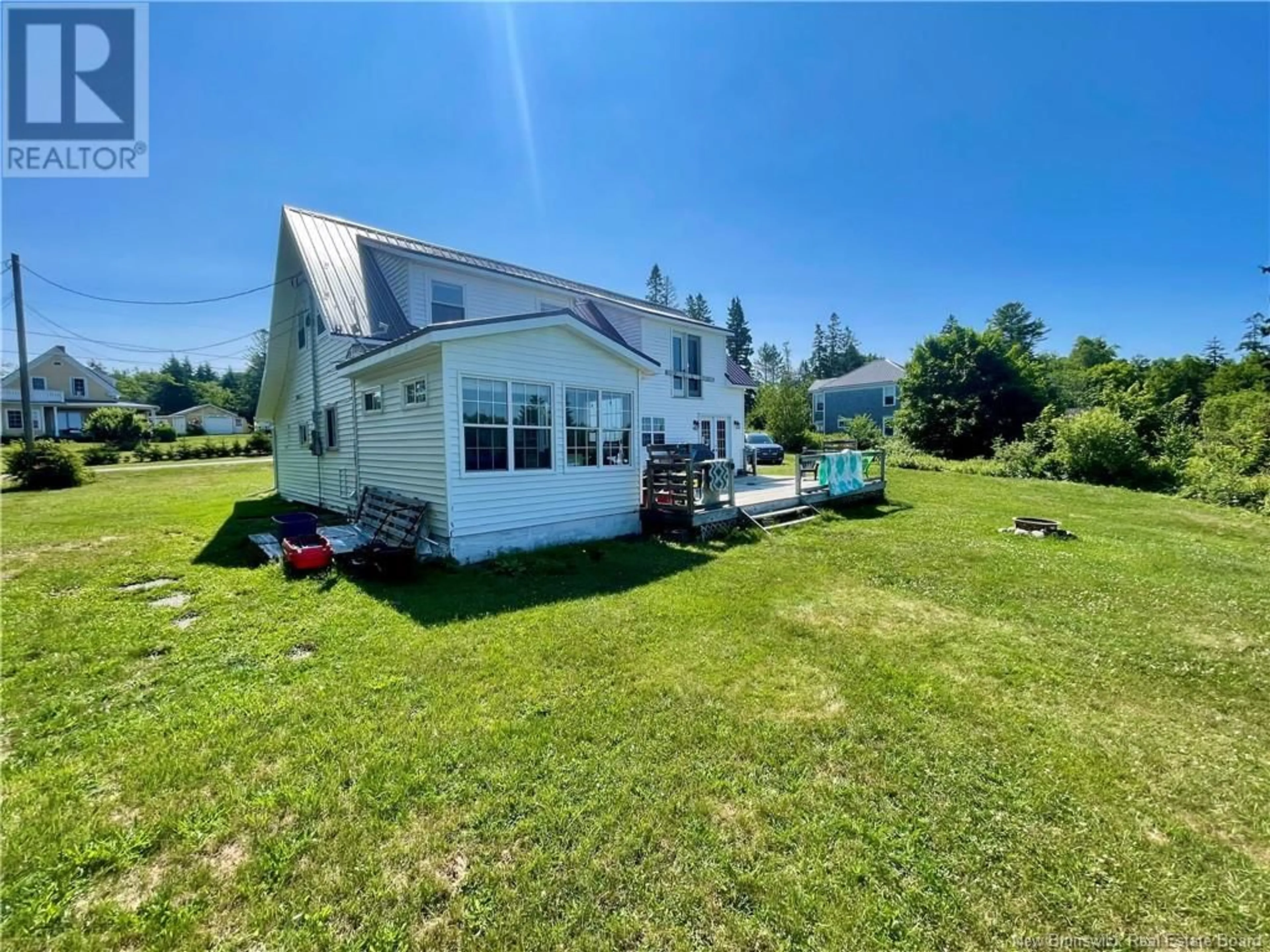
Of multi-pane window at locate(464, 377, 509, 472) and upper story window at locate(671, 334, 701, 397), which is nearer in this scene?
multi-pane window at locate(464, 377, 509, 472)

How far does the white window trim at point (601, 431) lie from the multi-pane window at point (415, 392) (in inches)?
83.2

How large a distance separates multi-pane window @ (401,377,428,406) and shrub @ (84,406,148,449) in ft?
122

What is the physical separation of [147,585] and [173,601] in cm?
108

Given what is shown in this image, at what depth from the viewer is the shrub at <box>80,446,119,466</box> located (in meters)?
26.4

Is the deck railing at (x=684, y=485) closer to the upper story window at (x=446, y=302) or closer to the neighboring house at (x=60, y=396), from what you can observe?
the upper story window at (x=446, y=302)

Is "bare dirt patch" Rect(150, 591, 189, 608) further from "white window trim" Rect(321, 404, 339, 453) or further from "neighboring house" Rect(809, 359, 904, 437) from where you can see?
"neighboring house" Rect(809, 359, 904, 437)

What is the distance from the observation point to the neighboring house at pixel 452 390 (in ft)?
24.3

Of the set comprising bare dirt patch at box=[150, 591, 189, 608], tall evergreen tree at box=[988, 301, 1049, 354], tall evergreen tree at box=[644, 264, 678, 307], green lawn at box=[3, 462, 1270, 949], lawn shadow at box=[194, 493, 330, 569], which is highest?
tall evergreen tree at box=[644, 264, 678, 307]

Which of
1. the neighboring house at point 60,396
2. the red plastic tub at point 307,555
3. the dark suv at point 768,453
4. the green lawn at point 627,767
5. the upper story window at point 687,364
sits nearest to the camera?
the green lawn at point 627,767

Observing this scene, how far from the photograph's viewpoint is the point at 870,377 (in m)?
40.0

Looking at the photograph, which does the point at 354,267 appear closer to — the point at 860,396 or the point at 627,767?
the point at 627,767

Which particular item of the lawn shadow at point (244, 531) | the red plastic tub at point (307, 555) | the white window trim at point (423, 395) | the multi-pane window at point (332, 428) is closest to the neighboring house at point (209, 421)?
the lawn shadow at point (244, 531)

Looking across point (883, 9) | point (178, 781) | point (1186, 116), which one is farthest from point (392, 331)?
point (1186, 116)

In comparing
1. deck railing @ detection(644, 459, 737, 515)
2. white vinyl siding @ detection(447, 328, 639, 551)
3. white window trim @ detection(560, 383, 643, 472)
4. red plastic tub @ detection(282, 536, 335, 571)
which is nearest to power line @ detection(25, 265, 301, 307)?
red plastic tub @ detection(282, 536, 335, 571)
